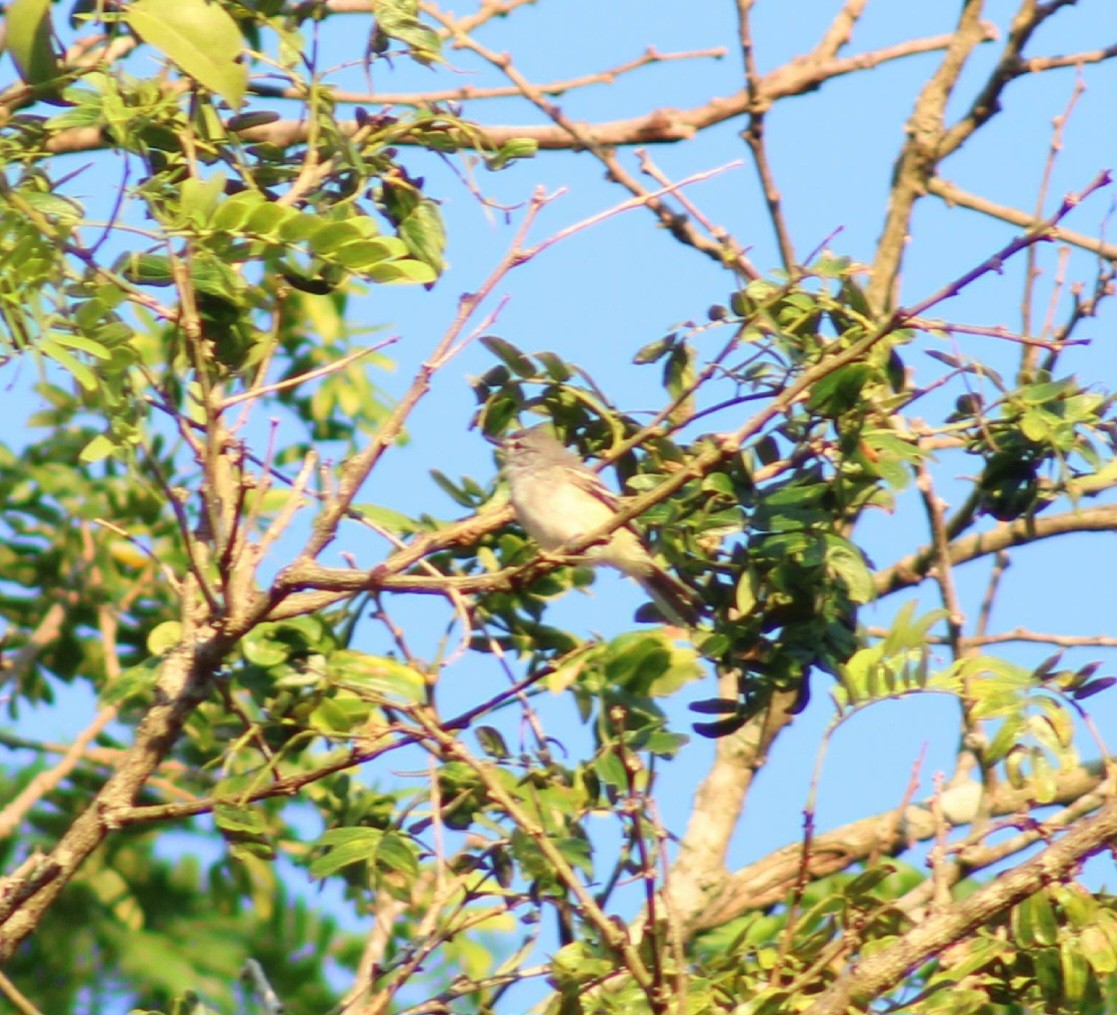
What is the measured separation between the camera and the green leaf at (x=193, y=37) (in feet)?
7.04

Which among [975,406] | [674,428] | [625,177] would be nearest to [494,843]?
[674,428]

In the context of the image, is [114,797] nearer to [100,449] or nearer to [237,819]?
[237,819]

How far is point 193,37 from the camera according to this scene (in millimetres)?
2176

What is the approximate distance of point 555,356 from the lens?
361 cm

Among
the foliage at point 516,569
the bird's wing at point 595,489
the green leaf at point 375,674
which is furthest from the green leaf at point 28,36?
the bird's wing at point 595,489

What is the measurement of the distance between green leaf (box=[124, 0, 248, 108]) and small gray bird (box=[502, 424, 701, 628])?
155 centimetres

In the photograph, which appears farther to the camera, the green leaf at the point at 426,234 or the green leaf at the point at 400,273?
the green leaf at the point at 426,234

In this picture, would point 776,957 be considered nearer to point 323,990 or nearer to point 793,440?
point 793,440

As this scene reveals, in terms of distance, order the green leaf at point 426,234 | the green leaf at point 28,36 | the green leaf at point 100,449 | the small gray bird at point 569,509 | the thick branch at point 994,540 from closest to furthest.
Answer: the green leaf at point 28,36 < the green leaf at point 100,449 < the green leaf at point 426,234 < the small gray bird at point 569,509 < the thick branch at point 994,540

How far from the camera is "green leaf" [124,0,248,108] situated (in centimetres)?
215

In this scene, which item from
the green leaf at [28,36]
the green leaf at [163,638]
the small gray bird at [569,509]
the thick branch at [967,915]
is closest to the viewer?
the green leaf at [28,36]

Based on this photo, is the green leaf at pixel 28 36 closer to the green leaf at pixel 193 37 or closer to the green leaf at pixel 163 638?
the green leaf at pixel 193 37

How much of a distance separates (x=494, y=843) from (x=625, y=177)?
271 cm

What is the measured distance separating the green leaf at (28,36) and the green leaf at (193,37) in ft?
0.39
